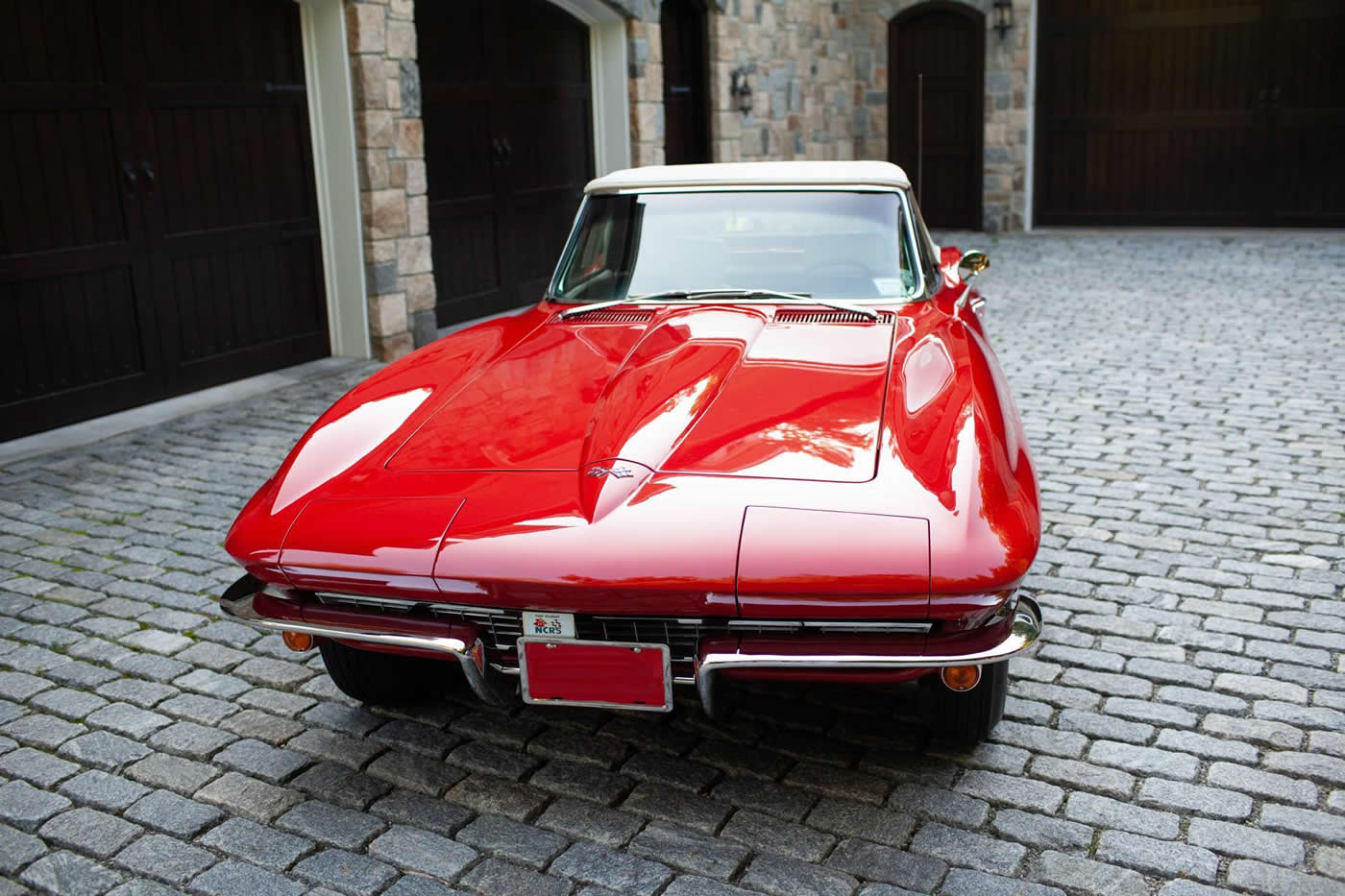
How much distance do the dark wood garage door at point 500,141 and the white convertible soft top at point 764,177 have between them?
4646 mm

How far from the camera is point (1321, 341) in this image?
7723 millimetres

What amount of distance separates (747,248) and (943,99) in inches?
459

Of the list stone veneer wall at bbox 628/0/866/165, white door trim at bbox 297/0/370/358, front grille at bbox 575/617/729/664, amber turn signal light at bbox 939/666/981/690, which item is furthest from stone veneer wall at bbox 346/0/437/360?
amber turn signal light at bbox 939/666/981/690

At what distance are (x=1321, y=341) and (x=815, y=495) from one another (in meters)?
6.39

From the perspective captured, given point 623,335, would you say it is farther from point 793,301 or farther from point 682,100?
point 682,100

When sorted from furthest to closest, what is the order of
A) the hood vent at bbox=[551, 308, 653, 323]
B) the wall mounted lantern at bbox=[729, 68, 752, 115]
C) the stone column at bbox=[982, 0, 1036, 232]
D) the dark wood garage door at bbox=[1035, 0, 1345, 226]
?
the stone column at bbox=[982, 0, 1036, 232], the dark wood garage door at bbox=[1035, 0, 1345, 226], the wall mounted lantern at bbox=[729, 68, 752, 115], the hood vent at bbox=[551, 308, 653, 323]

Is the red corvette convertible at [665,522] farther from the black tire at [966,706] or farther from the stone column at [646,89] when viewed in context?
the stone column at [646,89]

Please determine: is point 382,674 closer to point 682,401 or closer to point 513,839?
point 513,839

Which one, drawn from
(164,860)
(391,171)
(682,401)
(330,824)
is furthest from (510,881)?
(391,171)

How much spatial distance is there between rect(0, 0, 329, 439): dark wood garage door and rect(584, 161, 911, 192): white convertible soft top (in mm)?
3282

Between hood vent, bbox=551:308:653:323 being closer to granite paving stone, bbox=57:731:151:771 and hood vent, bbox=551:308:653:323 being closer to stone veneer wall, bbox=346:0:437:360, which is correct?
granite paving stone, bbox=57:731:151:771

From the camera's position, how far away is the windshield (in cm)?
402

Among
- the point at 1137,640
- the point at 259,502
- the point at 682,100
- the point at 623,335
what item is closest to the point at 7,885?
the point at 259,502

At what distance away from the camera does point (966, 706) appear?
2881 millimetres
